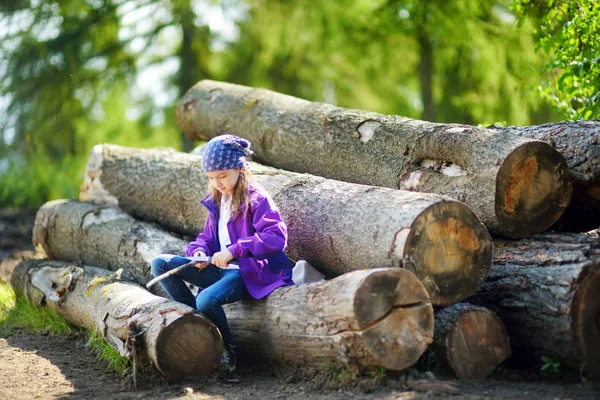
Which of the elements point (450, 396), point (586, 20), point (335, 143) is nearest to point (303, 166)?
point (335, 143)

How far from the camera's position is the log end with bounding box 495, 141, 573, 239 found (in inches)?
194

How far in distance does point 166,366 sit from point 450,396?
183cm

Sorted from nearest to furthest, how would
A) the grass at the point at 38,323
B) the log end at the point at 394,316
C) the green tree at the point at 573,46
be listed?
the log end at the point at 394,316 < the grass at the point at 38,323 < the green tree at the point at 573,46

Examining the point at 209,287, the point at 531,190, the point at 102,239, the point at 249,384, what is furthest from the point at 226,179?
the point at 102,239

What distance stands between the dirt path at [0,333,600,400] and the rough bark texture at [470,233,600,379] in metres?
0.24

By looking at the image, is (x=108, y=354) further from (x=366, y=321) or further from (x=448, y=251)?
(x=448, y=251)

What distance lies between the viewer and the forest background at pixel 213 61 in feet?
42.0

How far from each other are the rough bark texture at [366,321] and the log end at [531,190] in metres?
1.14

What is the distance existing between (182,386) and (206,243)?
1088mm

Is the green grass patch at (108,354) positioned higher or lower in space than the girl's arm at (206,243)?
lower

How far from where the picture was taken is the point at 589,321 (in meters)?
4.44

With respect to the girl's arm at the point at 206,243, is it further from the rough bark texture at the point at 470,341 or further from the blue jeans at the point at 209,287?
the rough bark texture at the point at 470,341

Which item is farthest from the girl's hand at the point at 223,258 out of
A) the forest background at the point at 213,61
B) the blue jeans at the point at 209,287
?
the forest background at the point at 213,61

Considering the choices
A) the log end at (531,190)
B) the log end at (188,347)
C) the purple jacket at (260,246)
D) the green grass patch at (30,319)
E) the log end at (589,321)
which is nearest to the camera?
the log end at (589,321)
